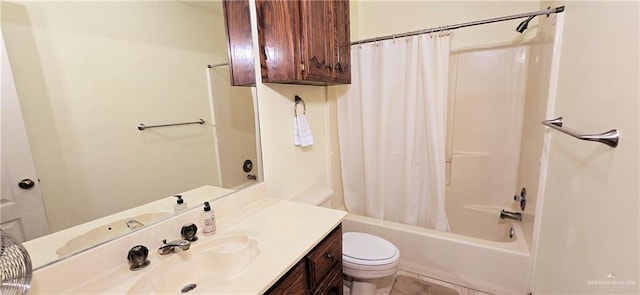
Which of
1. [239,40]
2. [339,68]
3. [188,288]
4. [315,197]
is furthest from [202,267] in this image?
[339,68]

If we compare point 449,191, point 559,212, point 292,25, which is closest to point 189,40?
point 292,25

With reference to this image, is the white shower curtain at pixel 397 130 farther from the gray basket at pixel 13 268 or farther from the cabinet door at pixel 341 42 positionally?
the gray basket at pixel 13 268

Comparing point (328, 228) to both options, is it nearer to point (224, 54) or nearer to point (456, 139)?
point (224, 54)

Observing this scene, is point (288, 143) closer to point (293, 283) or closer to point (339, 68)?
point (339, 68)

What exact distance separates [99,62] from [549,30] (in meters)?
2.22

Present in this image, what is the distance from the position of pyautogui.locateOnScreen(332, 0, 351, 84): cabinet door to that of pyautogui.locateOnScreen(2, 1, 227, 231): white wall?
2.26ft

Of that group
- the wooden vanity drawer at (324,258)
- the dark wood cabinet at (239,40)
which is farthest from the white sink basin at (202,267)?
the dark wood cabinet at (239,40)

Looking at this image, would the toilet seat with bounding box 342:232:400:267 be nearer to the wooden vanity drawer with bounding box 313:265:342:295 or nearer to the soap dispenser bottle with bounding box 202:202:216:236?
the wooden vanity drawer with bounding box 313:265:342:295

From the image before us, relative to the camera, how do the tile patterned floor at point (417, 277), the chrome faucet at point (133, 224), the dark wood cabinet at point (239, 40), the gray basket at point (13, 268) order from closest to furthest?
the gray basket at point (13, 268) → the chrome faucet at point (133, 224) → the dark wood cabinet at point (239, 40) → the tile patterned floor at point (417, 277)

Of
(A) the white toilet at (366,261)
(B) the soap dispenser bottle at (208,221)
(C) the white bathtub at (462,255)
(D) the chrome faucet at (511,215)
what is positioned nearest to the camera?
(B) the soap dispenser bottle at (208,221)

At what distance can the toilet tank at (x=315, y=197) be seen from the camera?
5.82 ft

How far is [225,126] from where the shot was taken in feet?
4.50

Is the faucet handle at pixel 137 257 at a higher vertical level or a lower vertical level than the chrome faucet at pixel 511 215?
higher

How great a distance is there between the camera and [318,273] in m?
1.08
